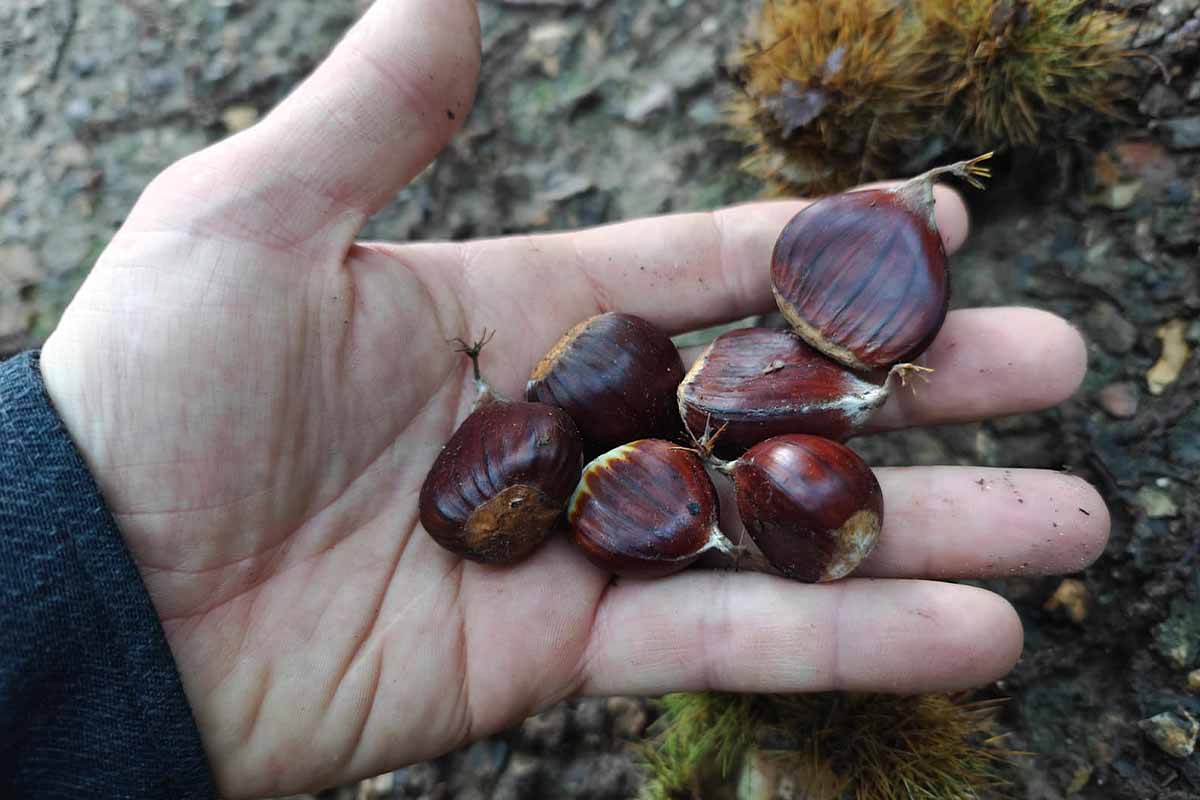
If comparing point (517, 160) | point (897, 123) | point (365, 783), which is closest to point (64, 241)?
point (517, 160)

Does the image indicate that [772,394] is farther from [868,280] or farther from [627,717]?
[627,717]

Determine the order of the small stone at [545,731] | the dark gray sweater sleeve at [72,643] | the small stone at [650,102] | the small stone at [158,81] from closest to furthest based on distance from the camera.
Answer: the dark gray sweater sleeve at [72,643] < the small stone at [545,731] < the small stone at [650,102] < the small stone at [158,81]

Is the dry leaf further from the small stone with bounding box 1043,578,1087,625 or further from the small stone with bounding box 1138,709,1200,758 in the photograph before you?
the small stone with bounding box 1138,709,1200,758

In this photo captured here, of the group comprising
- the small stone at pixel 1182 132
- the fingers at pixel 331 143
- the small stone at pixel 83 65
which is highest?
the fingers at pixel 331 143

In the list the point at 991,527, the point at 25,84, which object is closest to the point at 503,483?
the point at 991,527

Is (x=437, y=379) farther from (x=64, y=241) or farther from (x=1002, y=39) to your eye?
(x=64, y=241)

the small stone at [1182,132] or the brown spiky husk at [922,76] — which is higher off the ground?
the brown spiky husk at [922,76]

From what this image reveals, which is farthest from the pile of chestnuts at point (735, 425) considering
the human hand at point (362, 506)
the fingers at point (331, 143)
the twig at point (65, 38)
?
the twig at point (65, 38)

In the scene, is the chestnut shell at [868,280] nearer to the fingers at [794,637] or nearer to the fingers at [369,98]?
the fingers at [794,637]
